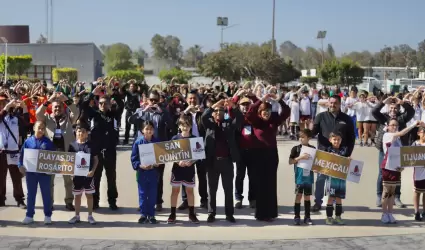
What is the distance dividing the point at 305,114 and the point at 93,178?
37.9 feet

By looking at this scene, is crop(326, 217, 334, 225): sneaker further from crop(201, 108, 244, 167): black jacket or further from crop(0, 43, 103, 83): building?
crop(0, 43, 103, 83): building

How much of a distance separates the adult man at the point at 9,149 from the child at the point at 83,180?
1251mm

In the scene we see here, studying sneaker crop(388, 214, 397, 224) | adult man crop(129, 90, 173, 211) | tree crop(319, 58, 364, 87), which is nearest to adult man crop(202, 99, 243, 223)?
adult man crop(129, 90, 173, 211)

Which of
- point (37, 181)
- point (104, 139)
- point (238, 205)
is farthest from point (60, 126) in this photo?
point (238, 205)

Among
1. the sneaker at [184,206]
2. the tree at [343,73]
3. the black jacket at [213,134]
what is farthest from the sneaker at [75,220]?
the tree at [343,73]

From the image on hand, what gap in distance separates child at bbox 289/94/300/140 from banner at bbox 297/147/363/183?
10439mm

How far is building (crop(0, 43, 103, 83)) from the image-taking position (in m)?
64.6

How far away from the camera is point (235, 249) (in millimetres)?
7211

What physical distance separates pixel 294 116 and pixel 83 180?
11.6 m

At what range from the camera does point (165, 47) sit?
121 m

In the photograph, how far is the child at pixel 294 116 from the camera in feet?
62.1

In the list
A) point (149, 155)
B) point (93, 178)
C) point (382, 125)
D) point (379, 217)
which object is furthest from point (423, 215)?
point (93, 178)

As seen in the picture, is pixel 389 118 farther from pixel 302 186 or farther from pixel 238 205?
pixel 238 205

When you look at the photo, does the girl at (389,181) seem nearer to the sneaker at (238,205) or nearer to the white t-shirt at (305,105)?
the sneaker at (238,205)
